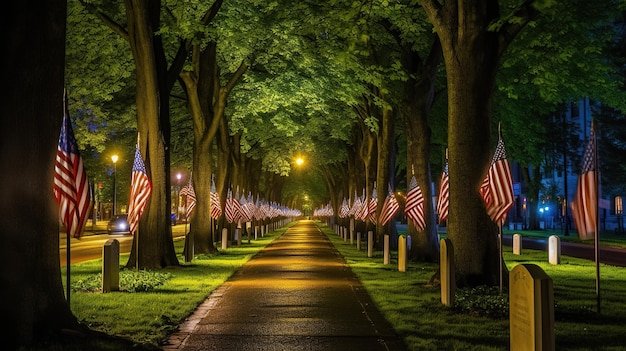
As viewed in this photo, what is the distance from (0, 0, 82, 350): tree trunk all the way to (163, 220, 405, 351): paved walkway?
6.39ft

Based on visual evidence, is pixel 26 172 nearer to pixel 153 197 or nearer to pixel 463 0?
pixel 463 0

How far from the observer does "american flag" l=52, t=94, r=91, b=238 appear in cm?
1207

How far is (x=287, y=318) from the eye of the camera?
505 inches

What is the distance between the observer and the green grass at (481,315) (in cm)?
1047

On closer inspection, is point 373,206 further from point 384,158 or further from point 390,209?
point 390,209

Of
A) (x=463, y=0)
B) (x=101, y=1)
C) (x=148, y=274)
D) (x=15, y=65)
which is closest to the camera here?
(x=15, y=65)

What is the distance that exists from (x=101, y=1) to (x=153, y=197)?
7700 millimetres

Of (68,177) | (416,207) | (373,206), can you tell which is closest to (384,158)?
(373,206)

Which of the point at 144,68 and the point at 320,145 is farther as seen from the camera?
the point at 320,145

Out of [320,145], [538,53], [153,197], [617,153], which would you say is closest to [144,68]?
[153,197]

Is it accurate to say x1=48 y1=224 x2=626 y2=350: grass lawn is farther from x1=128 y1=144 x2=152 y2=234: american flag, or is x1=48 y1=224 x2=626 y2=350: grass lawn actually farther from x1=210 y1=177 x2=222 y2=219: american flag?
x1=210 y1=177 x2=222 y2=219: american flag

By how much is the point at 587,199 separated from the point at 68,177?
882cm

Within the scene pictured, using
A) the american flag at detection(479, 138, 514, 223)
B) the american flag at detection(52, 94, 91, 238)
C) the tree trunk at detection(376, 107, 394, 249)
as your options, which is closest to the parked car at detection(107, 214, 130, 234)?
the tree trunk at detection(376, 107, 394, 249)

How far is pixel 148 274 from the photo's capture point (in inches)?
802
